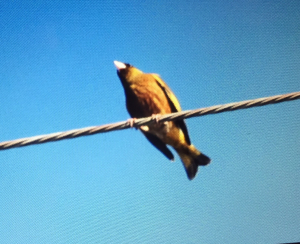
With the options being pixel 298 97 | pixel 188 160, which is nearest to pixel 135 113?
pixel 188 160

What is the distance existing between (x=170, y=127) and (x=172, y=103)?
0.45 feet

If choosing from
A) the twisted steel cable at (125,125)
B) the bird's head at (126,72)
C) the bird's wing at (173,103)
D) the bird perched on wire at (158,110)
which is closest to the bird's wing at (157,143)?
the bird perched on wire at (158,110)

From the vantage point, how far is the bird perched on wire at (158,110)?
173 cm

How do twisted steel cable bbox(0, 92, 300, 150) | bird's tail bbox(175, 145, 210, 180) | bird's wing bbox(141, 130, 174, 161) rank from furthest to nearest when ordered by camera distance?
bird's wing bbox(141, 130, 174, 161)
bird's tail bbox(175, 145, 210, 180)
twisted steel cable bbox(0, 92, 300, 150)

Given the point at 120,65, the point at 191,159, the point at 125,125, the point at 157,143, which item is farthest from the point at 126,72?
the point at 125,125

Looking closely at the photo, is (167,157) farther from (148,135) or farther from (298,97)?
(298,97)

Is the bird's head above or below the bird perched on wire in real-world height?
above

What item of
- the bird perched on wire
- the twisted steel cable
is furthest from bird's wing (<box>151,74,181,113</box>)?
the twisted steel cable

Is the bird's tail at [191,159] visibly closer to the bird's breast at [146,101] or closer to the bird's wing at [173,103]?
the bird's wing at [173,103]

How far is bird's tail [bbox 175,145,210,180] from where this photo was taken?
170 centimetres

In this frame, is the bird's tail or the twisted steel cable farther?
the bird's tail

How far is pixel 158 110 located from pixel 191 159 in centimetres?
34

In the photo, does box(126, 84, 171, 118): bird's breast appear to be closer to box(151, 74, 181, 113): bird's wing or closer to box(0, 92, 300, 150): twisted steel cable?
box(151, 74, 181, 113): bird's wing

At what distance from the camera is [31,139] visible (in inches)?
39.4
